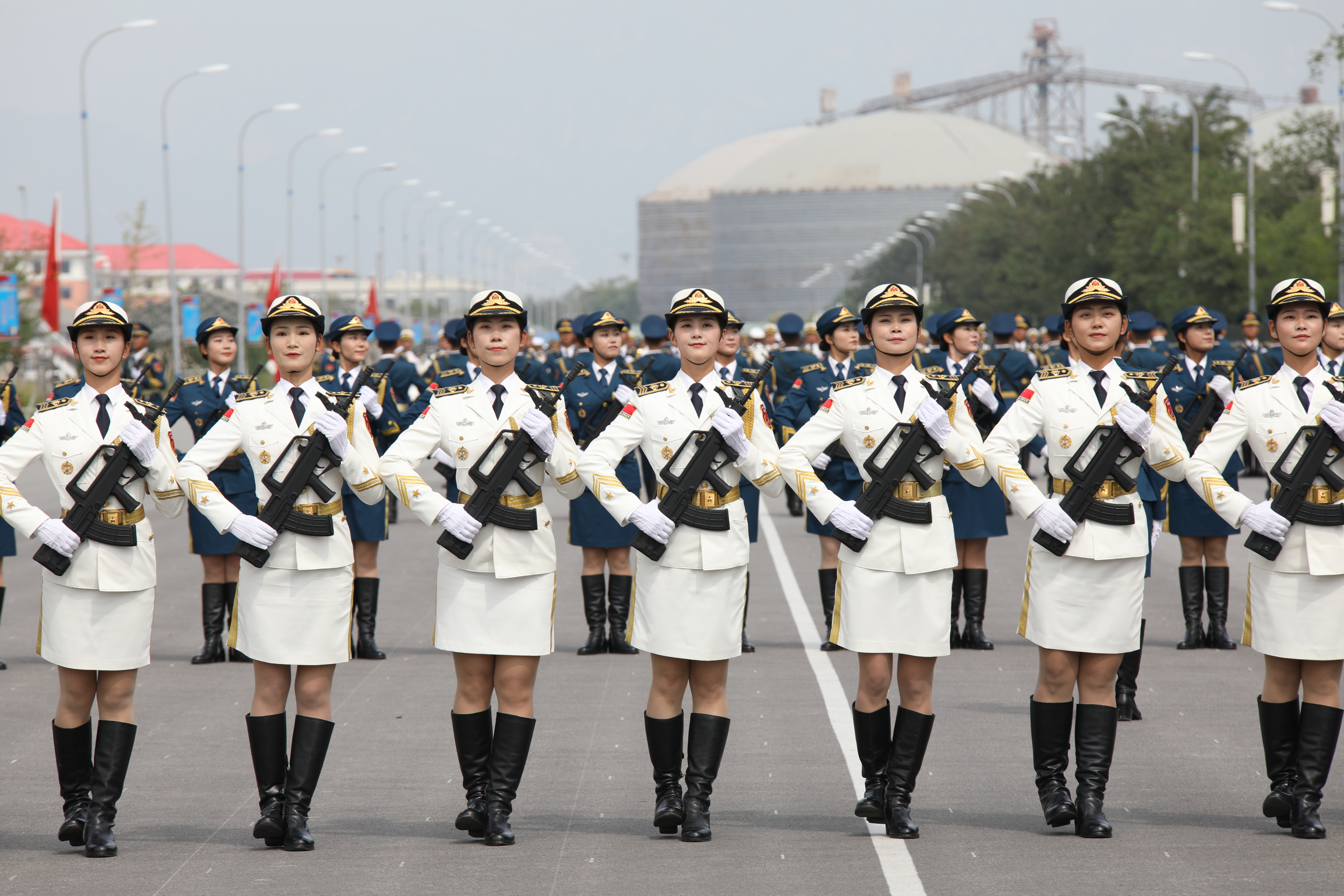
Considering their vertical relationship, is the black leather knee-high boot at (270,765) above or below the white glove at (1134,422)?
below

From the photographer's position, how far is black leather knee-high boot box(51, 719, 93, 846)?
6.77 metres

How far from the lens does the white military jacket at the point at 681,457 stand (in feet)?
22.6

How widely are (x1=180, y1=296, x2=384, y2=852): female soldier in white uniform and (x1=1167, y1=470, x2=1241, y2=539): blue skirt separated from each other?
6.62 metres

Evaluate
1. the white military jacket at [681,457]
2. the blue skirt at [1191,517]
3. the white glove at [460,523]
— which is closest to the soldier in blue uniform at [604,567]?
the blue skirt at [1191,517]

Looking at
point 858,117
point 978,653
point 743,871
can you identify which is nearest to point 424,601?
point 978,653

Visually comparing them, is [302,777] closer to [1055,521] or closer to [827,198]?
[1055,521]

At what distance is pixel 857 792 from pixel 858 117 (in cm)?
19451

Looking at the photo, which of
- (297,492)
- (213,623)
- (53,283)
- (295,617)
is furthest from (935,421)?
(53,283)

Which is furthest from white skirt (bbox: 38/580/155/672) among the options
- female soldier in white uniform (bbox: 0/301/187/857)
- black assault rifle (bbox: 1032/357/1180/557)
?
black assault rifle (bbox: 1032/357/1180/557)

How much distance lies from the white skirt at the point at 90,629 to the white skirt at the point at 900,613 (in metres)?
2.85

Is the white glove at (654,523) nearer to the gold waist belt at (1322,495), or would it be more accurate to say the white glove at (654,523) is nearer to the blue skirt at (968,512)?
the gold waist belt at (1322,495)

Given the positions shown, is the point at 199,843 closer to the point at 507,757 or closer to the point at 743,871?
the point at 507,757

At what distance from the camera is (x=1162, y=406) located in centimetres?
723

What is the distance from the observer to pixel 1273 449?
7117 millimetres
